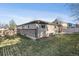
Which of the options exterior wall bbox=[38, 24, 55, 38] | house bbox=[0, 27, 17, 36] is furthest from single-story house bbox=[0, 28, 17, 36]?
exterior wall bbox=[38, 24, 55, 38]

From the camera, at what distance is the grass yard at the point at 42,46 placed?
3.12m

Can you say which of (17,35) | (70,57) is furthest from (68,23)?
(17,35)

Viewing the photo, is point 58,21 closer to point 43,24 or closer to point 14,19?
point 43,24

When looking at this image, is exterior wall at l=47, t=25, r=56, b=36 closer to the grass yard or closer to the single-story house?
the grass yard

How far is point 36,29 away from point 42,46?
19 centimetres

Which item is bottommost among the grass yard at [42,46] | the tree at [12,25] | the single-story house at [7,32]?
the grass yard at [42,46]

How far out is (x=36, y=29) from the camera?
10.4 ft

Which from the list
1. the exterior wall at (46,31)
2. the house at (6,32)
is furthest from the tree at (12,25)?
the exterior wall at (46,31)

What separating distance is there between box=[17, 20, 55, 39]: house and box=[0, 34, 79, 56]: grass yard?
0.05 m

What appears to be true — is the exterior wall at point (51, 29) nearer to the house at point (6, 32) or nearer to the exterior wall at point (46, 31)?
the exterior wall at point (46, 31)

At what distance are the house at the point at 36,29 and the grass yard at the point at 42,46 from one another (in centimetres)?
5

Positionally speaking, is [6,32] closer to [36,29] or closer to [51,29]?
[36,29]

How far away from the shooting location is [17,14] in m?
3.15

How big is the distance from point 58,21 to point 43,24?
16 cm
